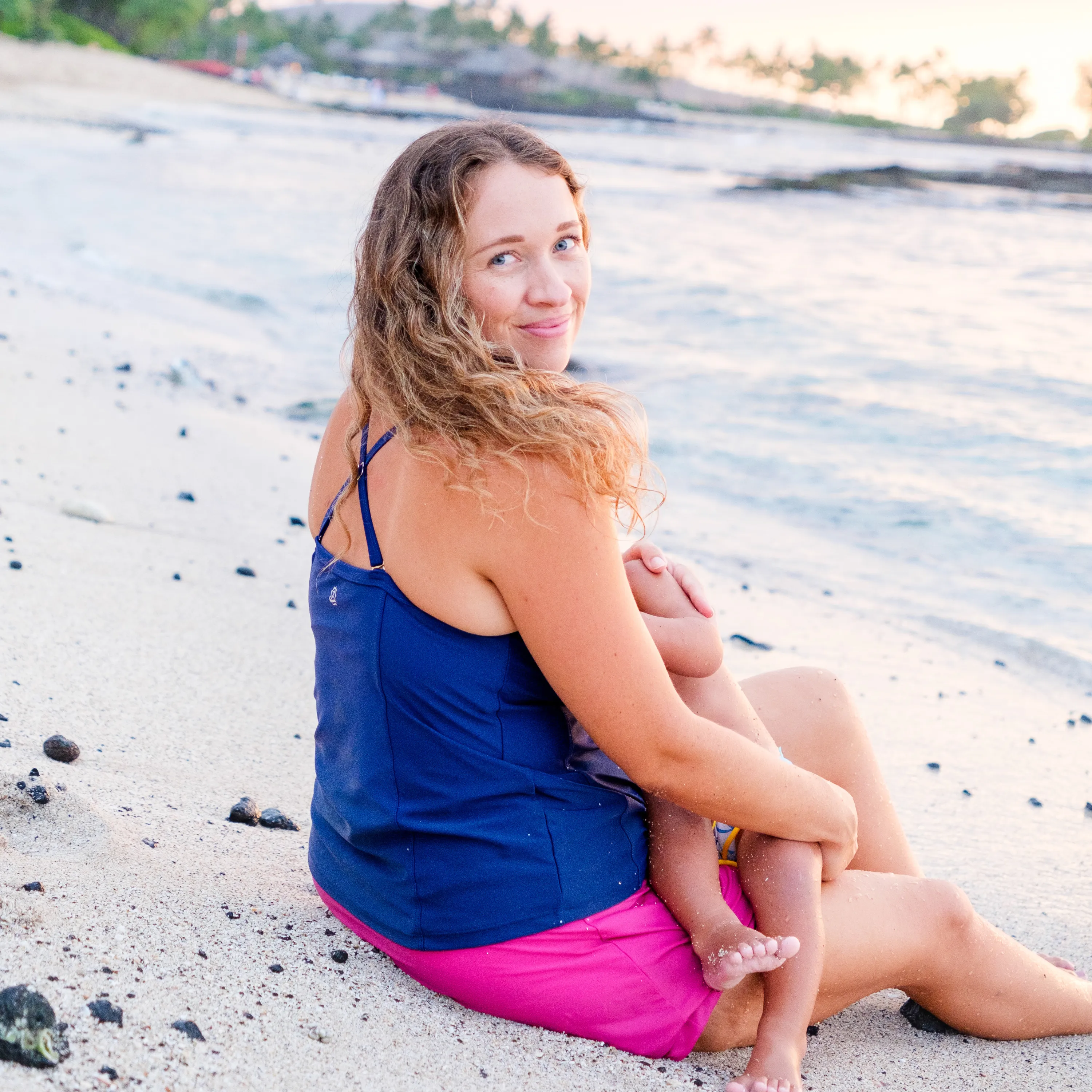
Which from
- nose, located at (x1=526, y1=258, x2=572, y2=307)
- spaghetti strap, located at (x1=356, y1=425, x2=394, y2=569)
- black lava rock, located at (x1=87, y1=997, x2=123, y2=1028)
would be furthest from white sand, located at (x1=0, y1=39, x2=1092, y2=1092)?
nose, located at (x1=526, y1=258, x2=572, y2=307)

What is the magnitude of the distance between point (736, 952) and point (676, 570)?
706 millimetres

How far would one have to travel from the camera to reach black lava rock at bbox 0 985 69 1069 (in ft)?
5.03

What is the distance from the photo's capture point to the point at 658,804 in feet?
6.64

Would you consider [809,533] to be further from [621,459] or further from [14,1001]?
[14,1001]

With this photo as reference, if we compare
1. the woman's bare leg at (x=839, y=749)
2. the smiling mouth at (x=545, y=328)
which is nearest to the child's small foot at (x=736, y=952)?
the woman's bare leg at (x=839, y=749)

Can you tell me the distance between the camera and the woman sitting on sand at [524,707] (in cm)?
175

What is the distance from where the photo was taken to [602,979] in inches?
74.7

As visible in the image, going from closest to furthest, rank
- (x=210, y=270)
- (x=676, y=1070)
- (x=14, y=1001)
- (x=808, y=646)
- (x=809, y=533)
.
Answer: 1. (x=14, y=1001)
2. (x=676, y=1070)
3. (x=808, y=646)
4. (x=809, y=533)
5. (x=210, y=270)

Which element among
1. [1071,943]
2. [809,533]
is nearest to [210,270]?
[809,533]

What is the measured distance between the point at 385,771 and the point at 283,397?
268 inches

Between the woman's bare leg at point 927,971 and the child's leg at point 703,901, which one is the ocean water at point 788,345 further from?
the woman's bare leg at point 927,971

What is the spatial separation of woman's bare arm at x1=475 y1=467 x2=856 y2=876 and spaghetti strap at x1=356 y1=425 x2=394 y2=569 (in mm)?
203

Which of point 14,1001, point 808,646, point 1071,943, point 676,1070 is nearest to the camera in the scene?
point 14,1001

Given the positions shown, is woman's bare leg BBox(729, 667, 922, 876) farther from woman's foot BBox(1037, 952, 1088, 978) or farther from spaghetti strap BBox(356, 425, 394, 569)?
spaghetti strap BBox(356, 425, 394, 569)
